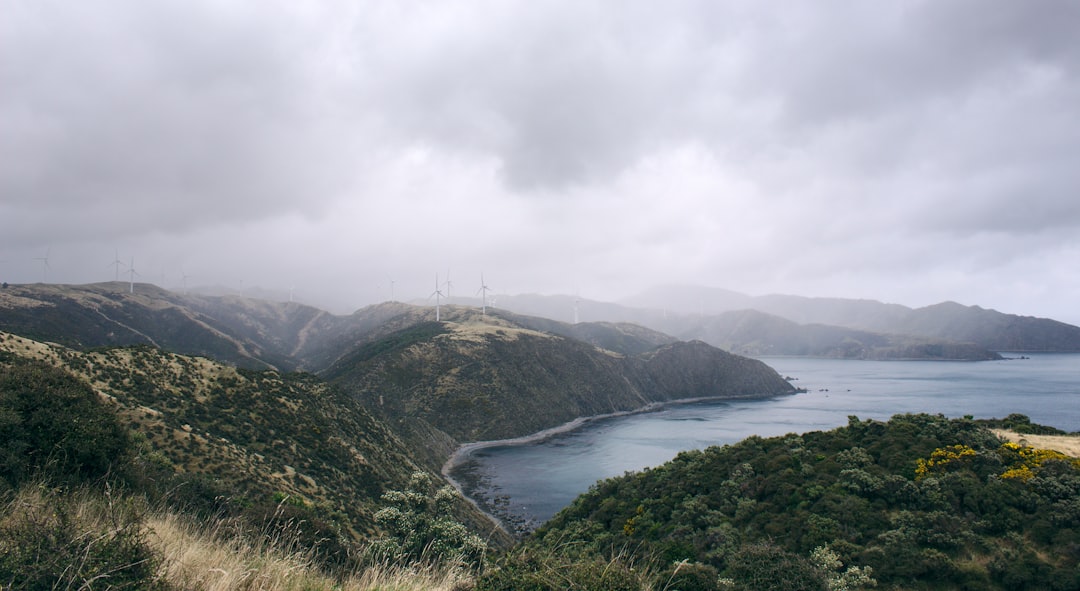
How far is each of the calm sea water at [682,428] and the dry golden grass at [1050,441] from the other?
52648 millimetres

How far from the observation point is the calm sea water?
276 ft

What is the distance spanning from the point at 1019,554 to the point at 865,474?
8.85 meters

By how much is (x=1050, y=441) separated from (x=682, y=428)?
113 m

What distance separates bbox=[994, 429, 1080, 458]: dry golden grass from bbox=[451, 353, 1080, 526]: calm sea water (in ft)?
173

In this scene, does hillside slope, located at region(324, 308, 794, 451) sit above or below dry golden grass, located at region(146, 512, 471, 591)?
below

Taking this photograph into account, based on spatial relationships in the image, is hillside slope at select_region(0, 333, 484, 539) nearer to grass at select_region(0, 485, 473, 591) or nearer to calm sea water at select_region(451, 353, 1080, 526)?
grass at select_region(0, 485, 473, 591)

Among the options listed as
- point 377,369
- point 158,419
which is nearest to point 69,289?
point 377,369

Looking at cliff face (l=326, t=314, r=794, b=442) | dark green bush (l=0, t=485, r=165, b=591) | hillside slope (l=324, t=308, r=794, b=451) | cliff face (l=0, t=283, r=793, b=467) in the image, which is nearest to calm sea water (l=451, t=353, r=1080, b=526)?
cliff face (l=326, t=314, r=794, b=442)

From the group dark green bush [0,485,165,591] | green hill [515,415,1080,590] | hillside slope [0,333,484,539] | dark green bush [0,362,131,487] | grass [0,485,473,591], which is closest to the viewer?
dark green bush [0,485,165,591]

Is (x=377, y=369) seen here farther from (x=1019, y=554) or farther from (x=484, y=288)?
(x=1019, y=554)

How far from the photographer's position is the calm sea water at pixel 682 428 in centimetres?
8400

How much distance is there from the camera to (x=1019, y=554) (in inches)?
711

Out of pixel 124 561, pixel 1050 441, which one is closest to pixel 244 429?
pixel 124 561

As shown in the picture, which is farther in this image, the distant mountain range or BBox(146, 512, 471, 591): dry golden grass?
the distant mountain range
